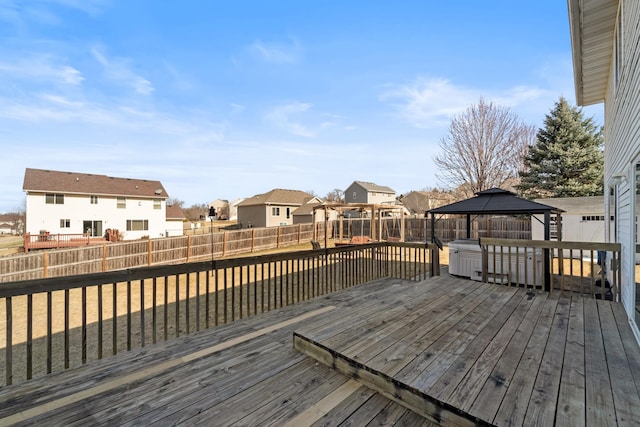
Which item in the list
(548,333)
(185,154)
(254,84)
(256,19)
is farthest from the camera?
(185,154)

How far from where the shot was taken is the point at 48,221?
62.7 ft

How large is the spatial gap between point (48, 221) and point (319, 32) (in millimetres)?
21448

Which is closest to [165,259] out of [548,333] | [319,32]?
[319,32]

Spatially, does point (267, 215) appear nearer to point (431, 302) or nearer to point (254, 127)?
point (254, 127)

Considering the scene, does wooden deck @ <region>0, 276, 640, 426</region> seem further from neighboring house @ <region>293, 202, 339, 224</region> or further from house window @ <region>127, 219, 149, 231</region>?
neighboring house @ <region>293, 202, 339, 224</region>

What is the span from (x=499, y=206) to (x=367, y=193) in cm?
2925

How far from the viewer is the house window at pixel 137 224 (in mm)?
22286

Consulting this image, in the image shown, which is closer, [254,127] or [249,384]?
[249,384]

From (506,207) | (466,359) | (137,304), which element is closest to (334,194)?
(506,207)

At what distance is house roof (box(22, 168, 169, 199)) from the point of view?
19.1 meters

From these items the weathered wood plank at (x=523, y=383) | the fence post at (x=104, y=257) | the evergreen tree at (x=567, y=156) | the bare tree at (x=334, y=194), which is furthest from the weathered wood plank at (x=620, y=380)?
the bare tree at (x=334, y=194)

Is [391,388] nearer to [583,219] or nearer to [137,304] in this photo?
[137,304]

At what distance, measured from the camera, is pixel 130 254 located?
1163 cm

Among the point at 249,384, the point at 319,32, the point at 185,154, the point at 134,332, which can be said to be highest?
the point at 319,32
